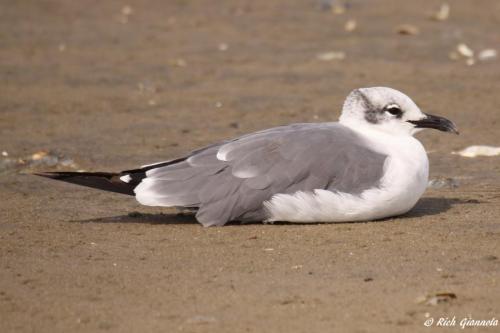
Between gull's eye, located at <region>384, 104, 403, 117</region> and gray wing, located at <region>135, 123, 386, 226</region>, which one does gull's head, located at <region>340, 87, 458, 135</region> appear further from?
gray wing, located at <region>135, 123, 386, 226</region>

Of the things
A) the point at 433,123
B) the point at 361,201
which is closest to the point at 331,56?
the point at 433,123

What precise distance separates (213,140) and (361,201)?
3362 mm

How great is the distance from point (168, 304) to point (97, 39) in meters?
10.3

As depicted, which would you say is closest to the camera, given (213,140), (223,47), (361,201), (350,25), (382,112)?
(361,201)

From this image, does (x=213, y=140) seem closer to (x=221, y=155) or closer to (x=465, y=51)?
(x=221, y=155)

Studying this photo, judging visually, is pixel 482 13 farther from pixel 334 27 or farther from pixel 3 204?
pixel 3 204

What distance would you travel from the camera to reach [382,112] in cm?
770

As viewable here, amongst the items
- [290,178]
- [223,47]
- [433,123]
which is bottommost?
[223,47]

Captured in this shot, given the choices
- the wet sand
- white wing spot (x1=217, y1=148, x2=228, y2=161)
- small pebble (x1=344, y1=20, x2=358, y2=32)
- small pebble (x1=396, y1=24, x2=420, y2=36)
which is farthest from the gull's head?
small pebble (x1=344, y1=20, x2=358, y2=32)

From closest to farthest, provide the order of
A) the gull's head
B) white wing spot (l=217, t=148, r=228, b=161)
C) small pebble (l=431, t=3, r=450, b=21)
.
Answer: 1. white wing spot (l=217, t=148, r=228, b=161)
2. the gull's head
3. small pebble (l=431, t=3, r=450, b=21)

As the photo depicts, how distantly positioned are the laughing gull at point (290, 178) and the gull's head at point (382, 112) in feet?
0.36

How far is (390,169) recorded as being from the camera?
7270 millimetres

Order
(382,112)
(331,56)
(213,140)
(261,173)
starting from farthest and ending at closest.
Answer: (331,56), (213,140), (382,112), (261,173)

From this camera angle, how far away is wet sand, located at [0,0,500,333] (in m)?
5.63
